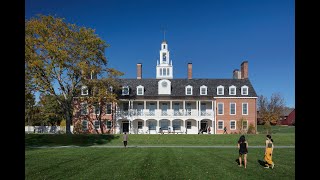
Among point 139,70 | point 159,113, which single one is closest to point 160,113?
point 159,113

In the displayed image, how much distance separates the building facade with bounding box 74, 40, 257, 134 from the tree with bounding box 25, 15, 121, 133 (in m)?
9.36

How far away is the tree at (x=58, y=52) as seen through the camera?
3357 cm

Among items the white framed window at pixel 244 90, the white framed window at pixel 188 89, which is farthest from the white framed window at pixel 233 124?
the white framed window at pixel 188 89

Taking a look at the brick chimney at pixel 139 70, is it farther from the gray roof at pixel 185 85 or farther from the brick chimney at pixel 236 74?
the brick chimney at pixel 236 74

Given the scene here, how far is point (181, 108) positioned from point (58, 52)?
2130cm

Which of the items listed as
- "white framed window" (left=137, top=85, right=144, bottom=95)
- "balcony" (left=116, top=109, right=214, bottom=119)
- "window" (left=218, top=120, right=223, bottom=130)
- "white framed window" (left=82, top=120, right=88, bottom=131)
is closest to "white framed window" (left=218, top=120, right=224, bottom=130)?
"window" (left=218, top=120, right=223, bottom=130)

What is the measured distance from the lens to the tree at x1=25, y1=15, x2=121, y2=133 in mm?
33569

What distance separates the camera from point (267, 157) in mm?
13984

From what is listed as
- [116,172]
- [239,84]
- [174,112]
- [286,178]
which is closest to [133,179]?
[116,172]

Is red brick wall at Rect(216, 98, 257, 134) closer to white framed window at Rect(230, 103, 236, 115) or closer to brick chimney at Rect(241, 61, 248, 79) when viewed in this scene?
white framed window at Rect(230, 103, 236, 115)

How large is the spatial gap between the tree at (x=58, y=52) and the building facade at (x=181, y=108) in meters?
9.36
